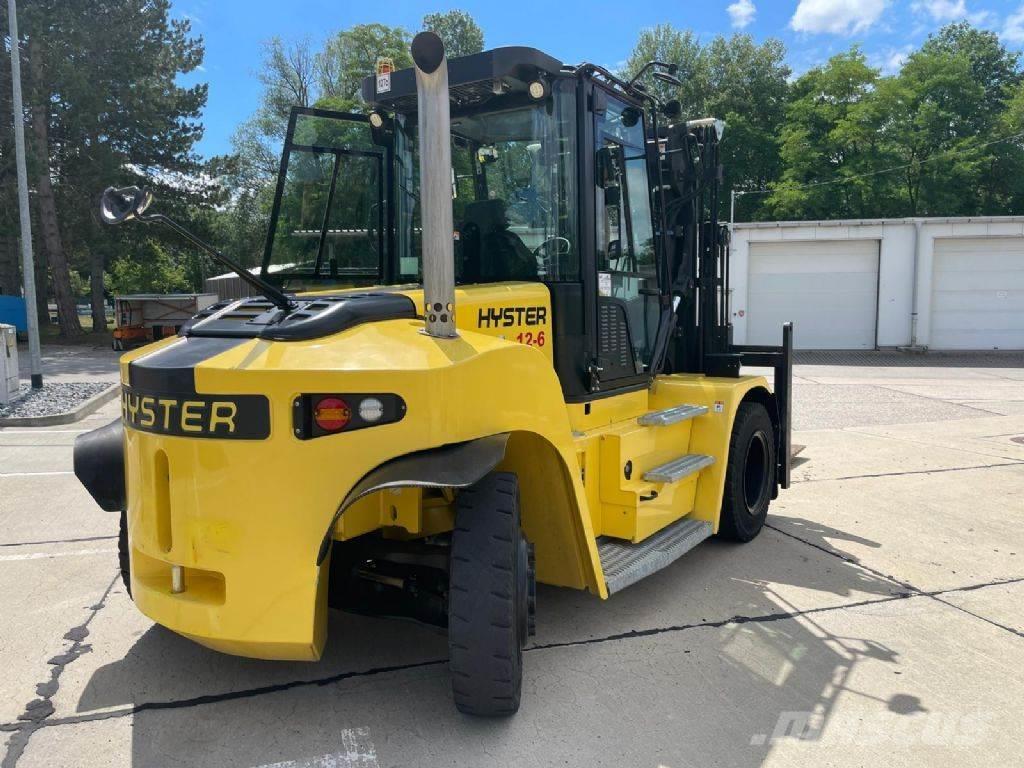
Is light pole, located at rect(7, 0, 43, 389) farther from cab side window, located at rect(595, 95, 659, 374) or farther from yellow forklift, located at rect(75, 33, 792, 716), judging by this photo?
cab side window, located at rect(595, 95, 659, 374)

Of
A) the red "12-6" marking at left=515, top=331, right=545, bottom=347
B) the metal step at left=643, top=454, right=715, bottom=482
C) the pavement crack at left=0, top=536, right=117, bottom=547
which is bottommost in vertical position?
the pavement crack at left=0, top=536, right=117, bottom=547

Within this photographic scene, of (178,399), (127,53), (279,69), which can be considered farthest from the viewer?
(279,69)

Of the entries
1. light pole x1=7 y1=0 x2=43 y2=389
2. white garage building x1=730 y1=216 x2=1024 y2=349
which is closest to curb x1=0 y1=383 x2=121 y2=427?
light pole x1=7 y1=0 x2=43 y2=389

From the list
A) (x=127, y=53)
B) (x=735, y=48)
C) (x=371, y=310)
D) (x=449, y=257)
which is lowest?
(x=371, y=310)

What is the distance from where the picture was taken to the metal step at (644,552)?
158 inches

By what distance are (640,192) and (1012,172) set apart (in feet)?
126

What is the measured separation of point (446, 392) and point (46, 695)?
2303 millimetres

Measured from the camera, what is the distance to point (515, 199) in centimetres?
425

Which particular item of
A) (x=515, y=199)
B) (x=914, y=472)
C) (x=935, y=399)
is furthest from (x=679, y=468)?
(x=935, y=399)

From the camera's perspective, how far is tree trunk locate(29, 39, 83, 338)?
82.0 ft

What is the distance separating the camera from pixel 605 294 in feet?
14.5

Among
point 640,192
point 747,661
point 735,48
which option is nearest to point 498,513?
point 747,661

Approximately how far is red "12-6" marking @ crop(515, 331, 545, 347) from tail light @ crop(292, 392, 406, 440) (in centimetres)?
122

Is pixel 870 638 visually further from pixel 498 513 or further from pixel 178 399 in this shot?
pixel 178 399
